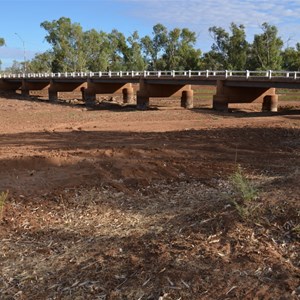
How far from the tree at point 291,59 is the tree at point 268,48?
2.59m

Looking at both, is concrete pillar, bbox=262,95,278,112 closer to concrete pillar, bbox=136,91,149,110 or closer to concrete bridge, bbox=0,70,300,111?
concrete bridge, bbox=0,70,300,111

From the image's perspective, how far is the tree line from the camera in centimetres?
8200

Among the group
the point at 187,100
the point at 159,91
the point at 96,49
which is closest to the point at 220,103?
the point at 187,100

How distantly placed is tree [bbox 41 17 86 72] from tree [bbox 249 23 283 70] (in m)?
46.2

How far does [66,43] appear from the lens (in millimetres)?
108312

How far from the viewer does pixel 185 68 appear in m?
94.4

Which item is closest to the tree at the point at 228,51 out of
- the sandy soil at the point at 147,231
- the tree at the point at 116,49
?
the tree at the point at 116,49

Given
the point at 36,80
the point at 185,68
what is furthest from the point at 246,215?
the point at 185,68

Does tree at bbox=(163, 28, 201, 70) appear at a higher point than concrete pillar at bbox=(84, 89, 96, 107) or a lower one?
higher

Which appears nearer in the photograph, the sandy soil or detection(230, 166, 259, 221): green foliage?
the sandy soil

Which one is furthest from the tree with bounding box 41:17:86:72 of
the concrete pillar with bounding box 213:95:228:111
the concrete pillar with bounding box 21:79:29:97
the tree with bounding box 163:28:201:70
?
the concrete pillar with bounding box 213:95:228:111

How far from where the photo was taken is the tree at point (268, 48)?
261 feet

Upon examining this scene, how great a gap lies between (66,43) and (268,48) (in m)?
52.2

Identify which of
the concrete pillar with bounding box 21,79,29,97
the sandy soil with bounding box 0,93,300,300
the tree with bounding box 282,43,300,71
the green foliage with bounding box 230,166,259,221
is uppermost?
the tree with bounding box 282,43,300,71
